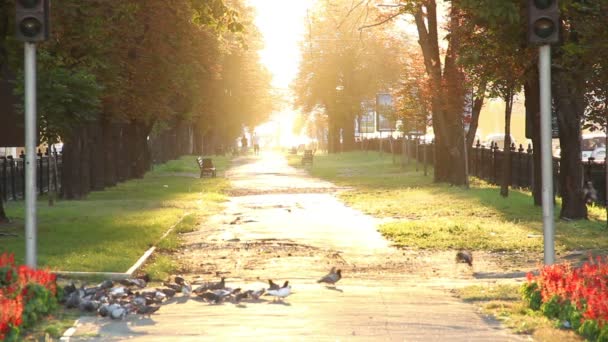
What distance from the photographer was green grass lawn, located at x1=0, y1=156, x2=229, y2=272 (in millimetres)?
18781

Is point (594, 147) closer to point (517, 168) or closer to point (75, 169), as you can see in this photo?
point (517, 168)

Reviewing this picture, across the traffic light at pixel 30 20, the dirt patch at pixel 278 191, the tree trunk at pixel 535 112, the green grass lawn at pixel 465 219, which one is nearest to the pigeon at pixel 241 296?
the traffic light at pixel 30 20

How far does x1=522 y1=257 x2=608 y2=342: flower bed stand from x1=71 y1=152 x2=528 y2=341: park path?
23.7 inches

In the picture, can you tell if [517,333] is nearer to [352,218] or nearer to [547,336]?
[547,336]

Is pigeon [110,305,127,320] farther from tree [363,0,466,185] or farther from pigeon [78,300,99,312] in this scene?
tree [363,0,466,185]

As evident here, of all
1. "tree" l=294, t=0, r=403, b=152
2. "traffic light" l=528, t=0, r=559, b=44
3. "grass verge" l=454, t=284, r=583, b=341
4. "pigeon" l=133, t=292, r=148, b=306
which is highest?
"tree" l=294, t=0, r=403, b=152

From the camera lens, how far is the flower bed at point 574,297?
10250 millimetres

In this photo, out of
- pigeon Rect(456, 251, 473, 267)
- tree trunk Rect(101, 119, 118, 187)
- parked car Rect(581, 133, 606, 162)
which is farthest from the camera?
parked car Rect(581, 133, 606, 162)

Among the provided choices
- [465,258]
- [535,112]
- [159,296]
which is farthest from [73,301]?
[535,112]

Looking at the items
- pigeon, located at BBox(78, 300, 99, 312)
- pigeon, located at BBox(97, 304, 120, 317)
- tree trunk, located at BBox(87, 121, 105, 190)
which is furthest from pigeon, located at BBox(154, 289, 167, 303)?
tree trunk, located at BBox(87, 121, 105, 190)

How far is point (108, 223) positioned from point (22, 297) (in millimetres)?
14523

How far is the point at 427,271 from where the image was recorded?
59.5 feet

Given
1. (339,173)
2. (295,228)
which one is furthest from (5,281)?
(339,173)

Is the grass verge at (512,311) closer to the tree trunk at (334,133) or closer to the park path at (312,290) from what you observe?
the park path at (312,290)
